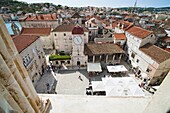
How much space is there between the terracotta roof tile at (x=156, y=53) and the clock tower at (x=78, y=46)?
436 inches

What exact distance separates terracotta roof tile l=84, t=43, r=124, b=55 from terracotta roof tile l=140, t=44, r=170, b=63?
438 cm

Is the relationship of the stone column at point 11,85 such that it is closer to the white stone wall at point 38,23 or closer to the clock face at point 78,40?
the clock face at point 78,40

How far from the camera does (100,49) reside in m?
22.8

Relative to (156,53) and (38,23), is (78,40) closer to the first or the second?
(156,53)

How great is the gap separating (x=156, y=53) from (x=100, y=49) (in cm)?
971

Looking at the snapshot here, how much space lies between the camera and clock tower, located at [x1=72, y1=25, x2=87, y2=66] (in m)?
20.1

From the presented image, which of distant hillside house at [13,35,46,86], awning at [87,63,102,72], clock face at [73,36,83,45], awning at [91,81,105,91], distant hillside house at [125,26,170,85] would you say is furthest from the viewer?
clock face at [73,36,83,45]

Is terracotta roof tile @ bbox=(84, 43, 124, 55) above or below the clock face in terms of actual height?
below

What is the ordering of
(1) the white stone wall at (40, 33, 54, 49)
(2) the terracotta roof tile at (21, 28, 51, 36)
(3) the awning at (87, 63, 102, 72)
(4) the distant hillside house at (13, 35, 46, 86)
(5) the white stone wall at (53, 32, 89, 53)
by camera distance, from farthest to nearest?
1. (1) the white stone wall at (40, 33, 54, 49)
2. (2) the terracotta roof tile at (21, 28, 51, 36)
3. (5) the white stone wall at (53, 32, 89, 53)
4. (3) the awning at (87, 63, 102, 72)
5. (4) the distant hillside house at (13, 35, 46, 86)

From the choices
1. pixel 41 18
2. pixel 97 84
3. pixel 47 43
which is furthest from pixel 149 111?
pixel 41 18

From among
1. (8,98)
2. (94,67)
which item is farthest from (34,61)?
(8,98)

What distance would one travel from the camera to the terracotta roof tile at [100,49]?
864 inches

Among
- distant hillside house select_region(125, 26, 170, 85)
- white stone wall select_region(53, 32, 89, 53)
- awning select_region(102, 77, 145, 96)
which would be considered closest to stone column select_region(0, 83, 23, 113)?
awning select_region(102, 77, 145, 96)

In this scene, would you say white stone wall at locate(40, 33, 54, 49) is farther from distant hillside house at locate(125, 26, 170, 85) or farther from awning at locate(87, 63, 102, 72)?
distant hillside house at locate(125, 26, 170, 85)
